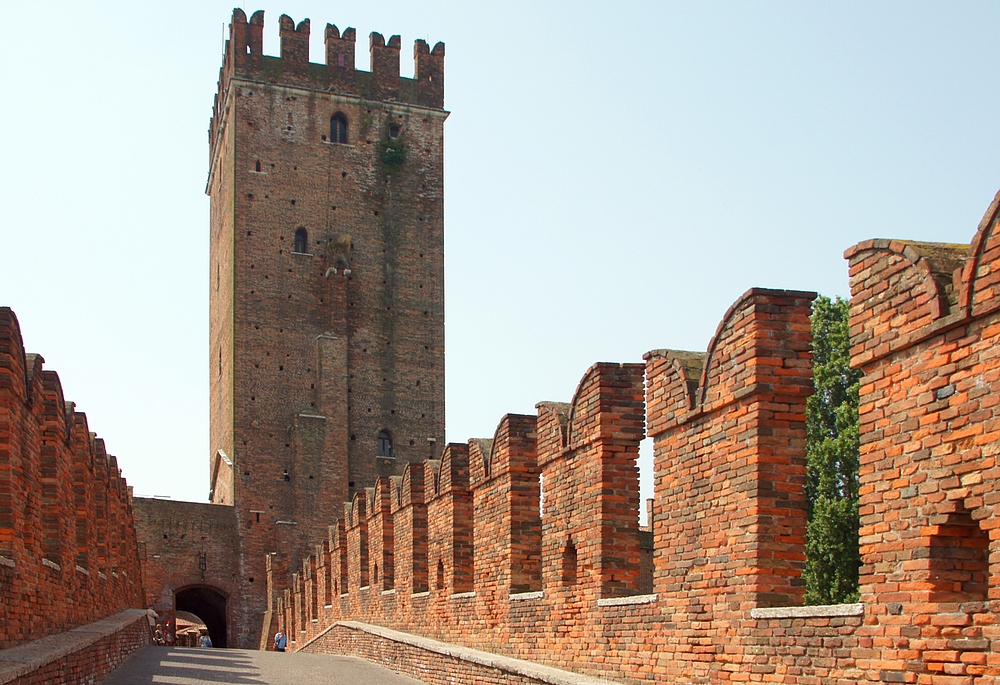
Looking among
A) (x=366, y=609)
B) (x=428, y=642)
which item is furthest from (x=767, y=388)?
(x=366, y=609)

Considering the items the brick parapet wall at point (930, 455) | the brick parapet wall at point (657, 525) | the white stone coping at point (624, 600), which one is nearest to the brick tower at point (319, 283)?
the brick parapet wall at point (657, 525)

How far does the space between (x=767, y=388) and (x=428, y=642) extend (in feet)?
25.6

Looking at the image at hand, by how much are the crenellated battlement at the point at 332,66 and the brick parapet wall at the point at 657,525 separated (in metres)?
28.0

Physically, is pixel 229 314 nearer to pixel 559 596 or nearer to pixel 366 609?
pixel 366 609

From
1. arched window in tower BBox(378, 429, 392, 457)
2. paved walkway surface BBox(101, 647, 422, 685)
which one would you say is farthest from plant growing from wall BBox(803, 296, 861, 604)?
arched window in tower BBox(378, 429, 392, 457)

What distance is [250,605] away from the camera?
38.6m

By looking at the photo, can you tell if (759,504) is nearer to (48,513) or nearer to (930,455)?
(930,455)

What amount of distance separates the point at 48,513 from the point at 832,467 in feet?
56.7

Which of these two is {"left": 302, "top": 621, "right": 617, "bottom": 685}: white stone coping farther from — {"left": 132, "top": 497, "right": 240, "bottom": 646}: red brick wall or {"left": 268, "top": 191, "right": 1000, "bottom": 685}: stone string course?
{"left": 132, "top": 497, "right": 240, "bottom": 646}: red brick wall

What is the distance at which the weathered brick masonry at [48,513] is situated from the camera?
30.2ft

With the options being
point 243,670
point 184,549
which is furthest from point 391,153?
point 243,670

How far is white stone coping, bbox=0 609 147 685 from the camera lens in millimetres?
7801

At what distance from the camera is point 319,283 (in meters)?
41.5

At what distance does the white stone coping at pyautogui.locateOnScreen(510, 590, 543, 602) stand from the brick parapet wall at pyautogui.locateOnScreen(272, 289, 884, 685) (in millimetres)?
23
